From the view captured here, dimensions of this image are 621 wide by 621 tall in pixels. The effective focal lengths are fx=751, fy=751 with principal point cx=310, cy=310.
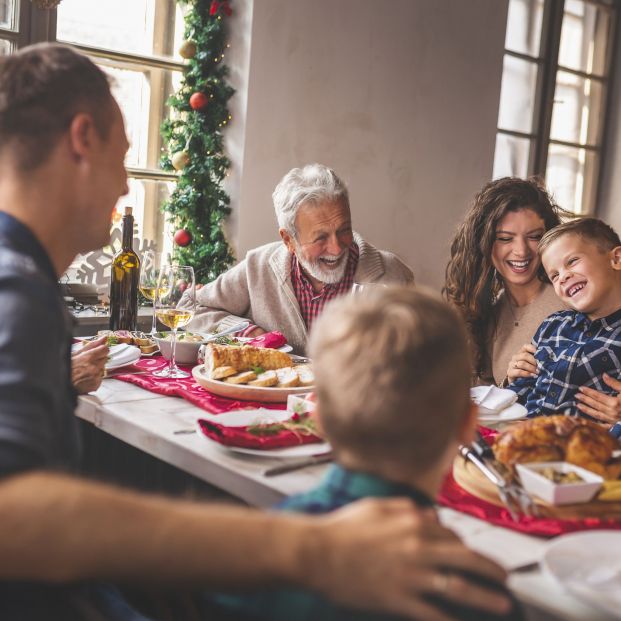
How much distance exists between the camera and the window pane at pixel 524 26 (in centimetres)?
507

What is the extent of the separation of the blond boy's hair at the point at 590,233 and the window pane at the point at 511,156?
2.98m

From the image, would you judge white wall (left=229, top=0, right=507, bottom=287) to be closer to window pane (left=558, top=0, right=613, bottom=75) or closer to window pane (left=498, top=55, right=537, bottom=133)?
window pane (left=498, top=55, right=537, bottom=133)

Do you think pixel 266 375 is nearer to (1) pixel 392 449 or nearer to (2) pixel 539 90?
(1) pixel 392 449

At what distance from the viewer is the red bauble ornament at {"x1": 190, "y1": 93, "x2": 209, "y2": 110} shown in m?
3.58

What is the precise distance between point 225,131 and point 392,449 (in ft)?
10.2

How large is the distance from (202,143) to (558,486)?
2.93m


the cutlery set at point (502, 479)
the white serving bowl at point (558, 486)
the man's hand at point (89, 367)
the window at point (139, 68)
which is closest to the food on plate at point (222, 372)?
the man's hand at point (89, 367)

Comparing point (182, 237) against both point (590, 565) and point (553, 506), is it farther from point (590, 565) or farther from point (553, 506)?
point (590, 565)

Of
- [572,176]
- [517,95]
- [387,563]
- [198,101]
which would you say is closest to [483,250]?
[198,101]

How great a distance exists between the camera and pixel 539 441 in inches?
48.8

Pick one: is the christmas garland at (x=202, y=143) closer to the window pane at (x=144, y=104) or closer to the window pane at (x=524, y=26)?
the window pane at (x=144, y=104)

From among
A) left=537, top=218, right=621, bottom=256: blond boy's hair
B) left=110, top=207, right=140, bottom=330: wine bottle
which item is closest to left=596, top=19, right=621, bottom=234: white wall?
left=537, top=218, right=621, bottom=256: blond boy's hair

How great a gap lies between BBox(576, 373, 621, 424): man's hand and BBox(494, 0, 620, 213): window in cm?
334

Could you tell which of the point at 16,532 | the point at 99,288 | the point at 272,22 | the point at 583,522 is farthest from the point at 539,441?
the point at 272,22
